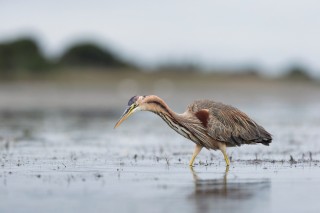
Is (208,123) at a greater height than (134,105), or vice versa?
(134,105)

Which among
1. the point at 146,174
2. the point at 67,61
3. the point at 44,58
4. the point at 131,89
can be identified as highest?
the point at 67,61

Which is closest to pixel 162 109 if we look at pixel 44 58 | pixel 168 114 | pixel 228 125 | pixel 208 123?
pixel 168 114

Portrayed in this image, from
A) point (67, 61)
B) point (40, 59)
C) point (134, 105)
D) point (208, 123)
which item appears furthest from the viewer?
point (67, 61)

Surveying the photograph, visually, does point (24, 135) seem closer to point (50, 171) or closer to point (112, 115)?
point (50, 171)

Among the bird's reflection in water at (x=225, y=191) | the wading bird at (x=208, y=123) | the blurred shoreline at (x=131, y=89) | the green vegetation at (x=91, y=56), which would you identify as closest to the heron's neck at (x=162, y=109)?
the wading bird at (x=208, y=123)

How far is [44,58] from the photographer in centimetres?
5338

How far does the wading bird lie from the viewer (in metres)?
12.1

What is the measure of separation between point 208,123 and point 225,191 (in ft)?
10.7

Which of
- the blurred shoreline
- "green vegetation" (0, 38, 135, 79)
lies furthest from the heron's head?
"green vegetation" (0, 38, 135, 79)

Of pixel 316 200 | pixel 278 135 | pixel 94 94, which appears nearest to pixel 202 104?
pixel 316 200

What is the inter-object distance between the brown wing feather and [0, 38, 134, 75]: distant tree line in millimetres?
39829

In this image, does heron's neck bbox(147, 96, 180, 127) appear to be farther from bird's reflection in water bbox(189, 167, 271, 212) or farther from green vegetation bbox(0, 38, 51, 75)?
green vegetation bbox(0, 38, 51, 75)

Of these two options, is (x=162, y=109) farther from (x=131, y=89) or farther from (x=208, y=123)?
(x=131, y=89)

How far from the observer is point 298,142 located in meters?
17.2
